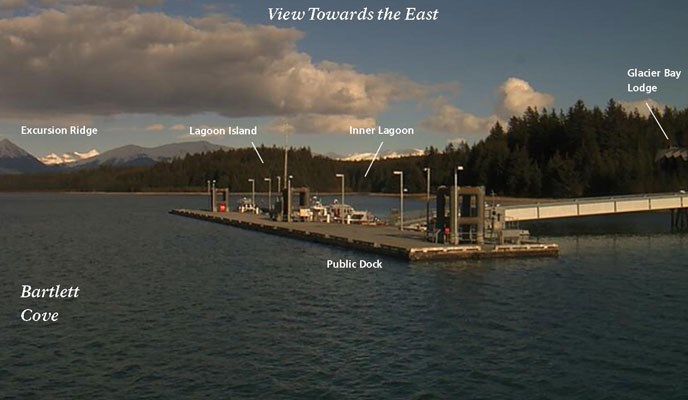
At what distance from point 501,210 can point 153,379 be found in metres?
49.1

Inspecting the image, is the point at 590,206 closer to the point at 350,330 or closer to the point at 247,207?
the point at 350,330

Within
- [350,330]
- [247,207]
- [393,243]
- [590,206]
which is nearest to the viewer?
[350,330]

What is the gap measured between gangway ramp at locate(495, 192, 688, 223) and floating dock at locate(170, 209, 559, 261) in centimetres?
1442

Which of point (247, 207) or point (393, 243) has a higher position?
point (247, 207)

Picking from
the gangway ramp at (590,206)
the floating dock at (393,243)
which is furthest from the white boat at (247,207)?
the gangway ramp at (590,206)

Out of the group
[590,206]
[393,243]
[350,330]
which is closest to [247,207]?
[590,206]

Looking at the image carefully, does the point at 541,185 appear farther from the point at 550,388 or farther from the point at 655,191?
the point at 550,388

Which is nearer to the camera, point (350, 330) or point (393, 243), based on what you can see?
point (350, 330)

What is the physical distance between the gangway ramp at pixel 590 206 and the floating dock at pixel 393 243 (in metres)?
14.4

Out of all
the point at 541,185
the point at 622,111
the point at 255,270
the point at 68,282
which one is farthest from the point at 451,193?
the point at 622,111

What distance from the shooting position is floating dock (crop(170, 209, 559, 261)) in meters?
63.2

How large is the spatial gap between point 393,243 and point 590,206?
3582 centimetres

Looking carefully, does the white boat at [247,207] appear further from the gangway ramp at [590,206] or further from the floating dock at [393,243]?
the gangway ramp at [590,206]

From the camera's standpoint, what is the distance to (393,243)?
69.2 metres
